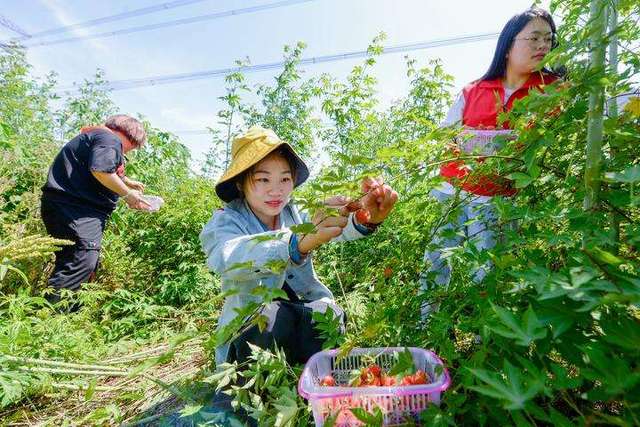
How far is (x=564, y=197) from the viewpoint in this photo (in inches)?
36.8

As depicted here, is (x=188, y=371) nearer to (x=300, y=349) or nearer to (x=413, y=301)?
(x=300, y=349)

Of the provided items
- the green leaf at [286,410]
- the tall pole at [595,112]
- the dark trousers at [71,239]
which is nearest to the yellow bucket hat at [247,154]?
the green leaf at [286,410]

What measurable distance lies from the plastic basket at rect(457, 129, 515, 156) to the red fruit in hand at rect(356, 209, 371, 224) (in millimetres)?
364

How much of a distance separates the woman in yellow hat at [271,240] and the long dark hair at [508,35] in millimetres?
1020

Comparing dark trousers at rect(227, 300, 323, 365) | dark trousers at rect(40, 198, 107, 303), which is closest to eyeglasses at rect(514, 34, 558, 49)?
dark trousers at rect(227, 300, 323, 365)

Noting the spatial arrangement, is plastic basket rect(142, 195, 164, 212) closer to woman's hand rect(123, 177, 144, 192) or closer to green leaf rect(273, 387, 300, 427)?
woman's hand rect(123, 177, 144, 192)

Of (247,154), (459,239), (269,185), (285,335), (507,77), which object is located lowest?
(285,335)

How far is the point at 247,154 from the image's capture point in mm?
1467

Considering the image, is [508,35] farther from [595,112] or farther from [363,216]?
[595,112]

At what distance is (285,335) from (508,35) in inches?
64.1

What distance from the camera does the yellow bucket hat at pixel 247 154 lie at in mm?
1437

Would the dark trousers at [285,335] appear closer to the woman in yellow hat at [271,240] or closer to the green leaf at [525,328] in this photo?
the woman in yellow hat at [271,240]

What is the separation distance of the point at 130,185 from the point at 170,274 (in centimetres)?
82

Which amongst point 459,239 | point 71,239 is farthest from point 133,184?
point 459,239
